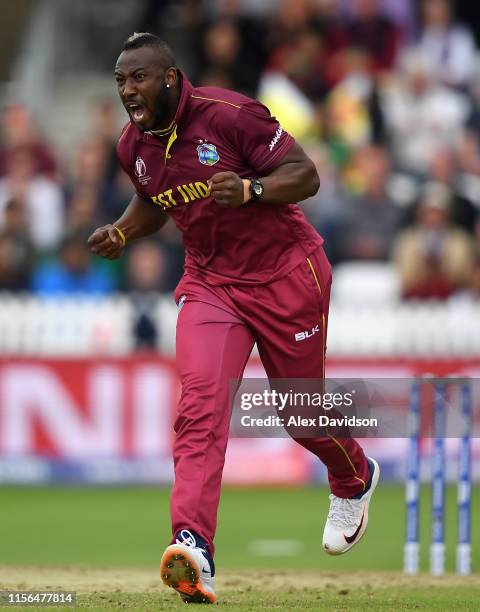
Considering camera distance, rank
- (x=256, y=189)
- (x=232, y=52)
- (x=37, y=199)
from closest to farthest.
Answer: (x=256, y=189) < (x=37, y=199) < (x=232, y=52)

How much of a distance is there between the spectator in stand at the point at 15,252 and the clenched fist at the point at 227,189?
893 centimetres

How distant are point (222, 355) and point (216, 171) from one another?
2.91ft

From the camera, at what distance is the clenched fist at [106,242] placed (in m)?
7.39

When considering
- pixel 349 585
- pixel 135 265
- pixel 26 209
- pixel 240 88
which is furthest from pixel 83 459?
Result: pixel 349 585

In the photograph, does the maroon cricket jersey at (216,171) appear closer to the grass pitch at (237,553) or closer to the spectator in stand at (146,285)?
the grass pitch at (237,553)

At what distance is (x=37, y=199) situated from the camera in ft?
54.2

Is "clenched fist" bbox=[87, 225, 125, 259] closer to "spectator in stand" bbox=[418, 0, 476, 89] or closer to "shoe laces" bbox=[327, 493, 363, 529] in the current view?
"shoe laces" bbox=[327, 493, 363, 529]

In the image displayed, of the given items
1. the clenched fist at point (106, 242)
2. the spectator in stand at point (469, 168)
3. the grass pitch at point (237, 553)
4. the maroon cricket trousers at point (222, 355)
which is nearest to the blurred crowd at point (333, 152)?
the spectator in stand at point (469, 168)

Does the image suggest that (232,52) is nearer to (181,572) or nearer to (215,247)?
(215,247)

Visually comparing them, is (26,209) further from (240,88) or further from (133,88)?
(133,88)

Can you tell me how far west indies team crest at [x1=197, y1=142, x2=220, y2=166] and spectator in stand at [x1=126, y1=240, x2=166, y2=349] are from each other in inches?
311

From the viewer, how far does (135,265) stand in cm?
1538

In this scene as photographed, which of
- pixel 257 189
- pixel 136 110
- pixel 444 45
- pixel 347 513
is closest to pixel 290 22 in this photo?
pixel 444 45

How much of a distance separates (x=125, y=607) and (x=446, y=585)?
2.33 meters
